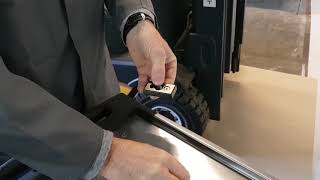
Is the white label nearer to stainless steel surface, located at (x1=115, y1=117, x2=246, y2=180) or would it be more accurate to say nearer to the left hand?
the left hand

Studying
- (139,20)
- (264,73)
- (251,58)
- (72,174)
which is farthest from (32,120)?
(251,58)

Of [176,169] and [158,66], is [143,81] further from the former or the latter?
[176,169]

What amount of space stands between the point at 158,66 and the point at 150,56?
3cm

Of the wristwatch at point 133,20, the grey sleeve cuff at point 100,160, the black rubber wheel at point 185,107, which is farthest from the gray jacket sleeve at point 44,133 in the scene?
the black rubber wheel at point 185,107

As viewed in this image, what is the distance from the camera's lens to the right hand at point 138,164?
59 cm

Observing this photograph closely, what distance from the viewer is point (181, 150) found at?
744mm

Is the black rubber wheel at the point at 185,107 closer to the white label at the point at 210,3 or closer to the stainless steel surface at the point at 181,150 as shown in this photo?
the white label at the point at 210,3

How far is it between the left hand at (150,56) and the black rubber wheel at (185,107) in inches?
31.7

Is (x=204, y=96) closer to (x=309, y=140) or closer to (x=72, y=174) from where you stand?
(x=309, y=140)

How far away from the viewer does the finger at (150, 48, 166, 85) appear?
2.53ft

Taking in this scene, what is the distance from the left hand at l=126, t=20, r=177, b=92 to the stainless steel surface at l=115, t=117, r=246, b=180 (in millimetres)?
84

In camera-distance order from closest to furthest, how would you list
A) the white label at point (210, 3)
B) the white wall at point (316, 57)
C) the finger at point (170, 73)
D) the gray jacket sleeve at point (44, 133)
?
the gray jacket sleeve at point (44, 133) → the finger at point (170, 73) → the white label at point (210, 3) → the white wall at point (316, 57)

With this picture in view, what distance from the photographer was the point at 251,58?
2523 millimetres

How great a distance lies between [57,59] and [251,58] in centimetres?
190
